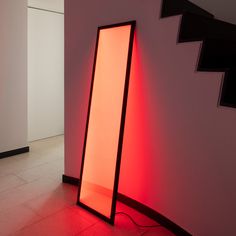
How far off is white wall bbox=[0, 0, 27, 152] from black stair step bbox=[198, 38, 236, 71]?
2467 mm

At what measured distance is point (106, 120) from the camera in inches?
84.8

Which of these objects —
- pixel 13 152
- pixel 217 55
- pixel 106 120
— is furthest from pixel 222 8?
pixel 13 152

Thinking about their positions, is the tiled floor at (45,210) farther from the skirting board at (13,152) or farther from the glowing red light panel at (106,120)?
the skirting board at (13,152)

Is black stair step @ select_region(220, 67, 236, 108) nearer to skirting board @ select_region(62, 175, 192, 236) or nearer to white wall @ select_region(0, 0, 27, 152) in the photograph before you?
skirting board @ select_region(62, 175, 192, 236)

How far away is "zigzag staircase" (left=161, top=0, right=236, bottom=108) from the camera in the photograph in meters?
1.49

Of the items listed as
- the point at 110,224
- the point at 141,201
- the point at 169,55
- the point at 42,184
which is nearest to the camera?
the point at 169,55

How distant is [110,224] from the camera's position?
202cm

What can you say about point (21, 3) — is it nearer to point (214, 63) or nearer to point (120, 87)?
point (120, 87)

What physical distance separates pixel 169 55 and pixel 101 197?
1.31 metres

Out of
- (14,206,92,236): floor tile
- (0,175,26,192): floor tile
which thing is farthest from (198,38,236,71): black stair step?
(0,175,26,192): floor tile

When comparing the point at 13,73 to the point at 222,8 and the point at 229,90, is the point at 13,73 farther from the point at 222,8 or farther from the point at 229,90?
the point at 229,90

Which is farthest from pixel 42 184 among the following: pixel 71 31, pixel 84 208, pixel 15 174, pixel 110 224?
pixel 71 31

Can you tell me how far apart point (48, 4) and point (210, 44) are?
10.3 ft

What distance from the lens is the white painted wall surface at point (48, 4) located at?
3790 millimetres
